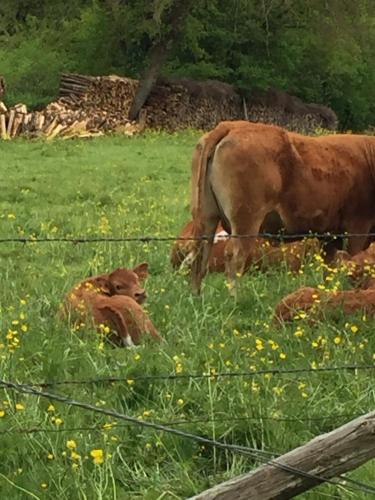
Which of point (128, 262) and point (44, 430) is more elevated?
point (44, 430)

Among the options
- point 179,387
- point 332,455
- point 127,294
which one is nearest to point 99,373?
point 179,387

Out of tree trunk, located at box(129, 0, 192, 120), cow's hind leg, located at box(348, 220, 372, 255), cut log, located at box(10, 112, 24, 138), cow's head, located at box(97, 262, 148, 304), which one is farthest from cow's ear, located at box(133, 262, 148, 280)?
tree trunk, located at box(129, 0, 192, 120)

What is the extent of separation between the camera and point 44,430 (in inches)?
176

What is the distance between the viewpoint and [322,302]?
21.5 ft

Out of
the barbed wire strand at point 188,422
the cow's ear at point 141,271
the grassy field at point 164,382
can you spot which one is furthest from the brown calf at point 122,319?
the barbed wire strand at point 188,422

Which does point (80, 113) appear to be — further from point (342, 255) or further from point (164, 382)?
point (164, 382)

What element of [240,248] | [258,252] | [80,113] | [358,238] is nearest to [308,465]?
[240,248]

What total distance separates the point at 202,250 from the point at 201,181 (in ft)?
2.00

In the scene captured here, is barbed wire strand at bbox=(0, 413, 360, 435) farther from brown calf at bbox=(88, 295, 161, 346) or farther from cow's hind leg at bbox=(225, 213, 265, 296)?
cow's hind leg at bbox=(225, 213, 265, 296)

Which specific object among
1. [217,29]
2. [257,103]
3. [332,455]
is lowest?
[257,103]

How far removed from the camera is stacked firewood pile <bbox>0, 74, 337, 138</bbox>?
25.1 metres

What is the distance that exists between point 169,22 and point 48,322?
24284 millimetres

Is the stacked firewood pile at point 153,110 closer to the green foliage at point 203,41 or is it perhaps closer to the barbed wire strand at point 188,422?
the green foliage at point 203,41

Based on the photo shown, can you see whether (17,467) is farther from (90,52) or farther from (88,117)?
(90,52)
